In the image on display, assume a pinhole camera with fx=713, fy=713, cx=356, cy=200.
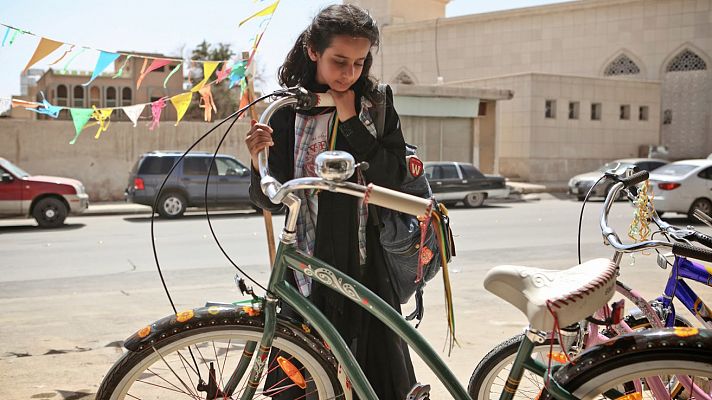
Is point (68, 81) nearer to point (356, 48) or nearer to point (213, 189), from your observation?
point (213, 189)

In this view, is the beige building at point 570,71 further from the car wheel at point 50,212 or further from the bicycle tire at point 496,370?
the bicycle tire at point 496,370

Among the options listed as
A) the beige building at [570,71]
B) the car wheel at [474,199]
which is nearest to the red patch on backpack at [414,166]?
the car wheel at [474,199]

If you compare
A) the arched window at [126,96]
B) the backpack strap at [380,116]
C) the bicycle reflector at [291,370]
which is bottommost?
the bicycle reflector at [291,370]

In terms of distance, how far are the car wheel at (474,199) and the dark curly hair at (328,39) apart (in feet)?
57.6

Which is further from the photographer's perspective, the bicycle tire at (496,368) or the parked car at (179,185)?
the parked car at (179,185)

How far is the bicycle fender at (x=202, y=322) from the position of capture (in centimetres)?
216

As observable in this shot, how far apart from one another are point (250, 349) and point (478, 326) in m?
3.52

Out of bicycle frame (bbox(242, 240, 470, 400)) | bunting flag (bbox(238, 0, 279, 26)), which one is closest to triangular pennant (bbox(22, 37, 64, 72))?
bunting flag (bbox(238, 0, 279, 26))

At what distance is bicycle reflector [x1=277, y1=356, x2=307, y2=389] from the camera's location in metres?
2.33

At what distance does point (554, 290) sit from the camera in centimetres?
202

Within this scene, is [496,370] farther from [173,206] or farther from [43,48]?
[173,206]

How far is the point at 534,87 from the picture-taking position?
29062 millimetres

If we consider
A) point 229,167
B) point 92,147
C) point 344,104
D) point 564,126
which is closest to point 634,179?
point 344,104

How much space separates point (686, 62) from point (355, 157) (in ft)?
130
